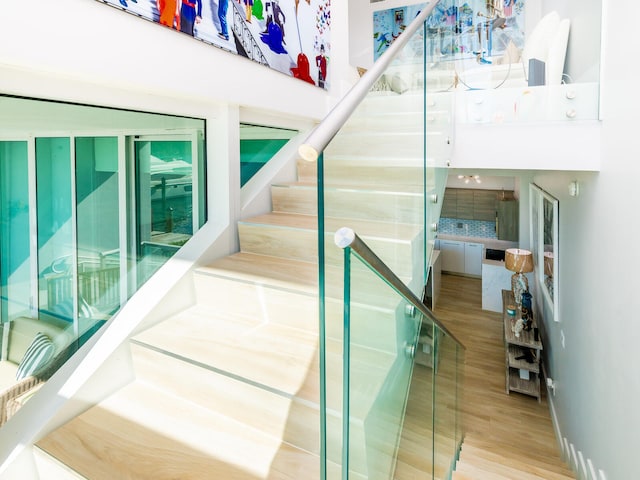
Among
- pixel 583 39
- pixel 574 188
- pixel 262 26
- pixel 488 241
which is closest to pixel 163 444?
pixel 262 26

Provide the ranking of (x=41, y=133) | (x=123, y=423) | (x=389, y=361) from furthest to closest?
(x=41, y=133) → (x=123, y=423) → (x=389, y=361)

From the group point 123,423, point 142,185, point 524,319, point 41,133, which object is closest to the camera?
point 123,423

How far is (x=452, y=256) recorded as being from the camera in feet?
31.9

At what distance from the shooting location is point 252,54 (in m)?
2.42

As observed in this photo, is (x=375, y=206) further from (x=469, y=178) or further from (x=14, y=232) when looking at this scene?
(x=469, y=178)

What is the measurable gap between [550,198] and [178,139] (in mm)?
3974

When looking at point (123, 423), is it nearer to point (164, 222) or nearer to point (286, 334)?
point (286, 334)

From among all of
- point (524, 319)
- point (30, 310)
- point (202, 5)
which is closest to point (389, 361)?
point (30, 310)

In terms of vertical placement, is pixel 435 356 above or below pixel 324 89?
below

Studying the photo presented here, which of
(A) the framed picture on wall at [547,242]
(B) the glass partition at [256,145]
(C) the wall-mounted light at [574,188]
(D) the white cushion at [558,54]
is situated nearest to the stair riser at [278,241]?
(B) the glass partition at [256,145]

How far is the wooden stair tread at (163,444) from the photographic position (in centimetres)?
132

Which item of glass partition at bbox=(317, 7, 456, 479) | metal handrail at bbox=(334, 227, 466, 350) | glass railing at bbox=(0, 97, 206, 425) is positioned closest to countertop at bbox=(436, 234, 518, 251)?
glass partition at bbox=(317, 7, 456, 479)

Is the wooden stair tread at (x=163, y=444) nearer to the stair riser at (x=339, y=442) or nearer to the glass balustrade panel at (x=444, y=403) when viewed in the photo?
the stair riser at (x=339, y=442)

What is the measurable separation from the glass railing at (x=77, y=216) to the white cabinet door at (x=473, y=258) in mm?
8244
